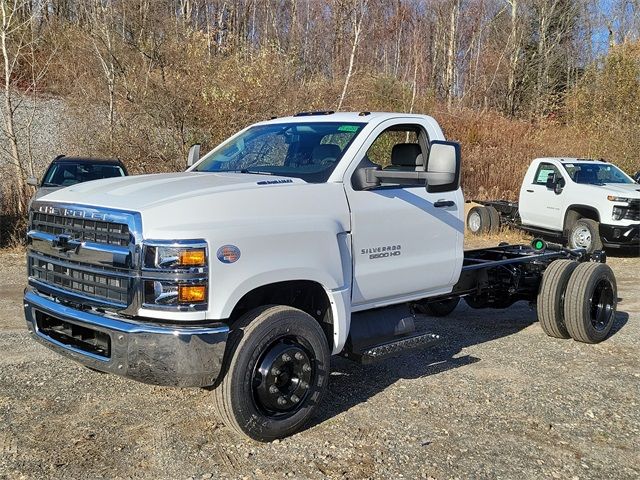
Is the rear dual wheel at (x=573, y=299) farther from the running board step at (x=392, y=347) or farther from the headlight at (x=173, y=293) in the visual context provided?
the headlight at (x=173, y=293)

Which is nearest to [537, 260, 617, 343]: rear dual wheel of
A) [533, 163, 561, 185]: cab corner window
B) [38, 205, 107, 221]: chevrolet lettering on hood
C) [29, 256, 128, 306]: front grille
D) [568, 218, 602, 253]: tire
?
[29, 256, 128, 306]: front grille

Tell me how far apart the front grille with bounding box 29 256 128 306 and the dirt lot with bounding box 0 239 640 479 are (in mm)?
973

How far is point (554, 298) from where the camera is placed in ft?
22.4

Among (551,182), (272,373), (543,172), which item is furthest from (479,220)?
(272,373)

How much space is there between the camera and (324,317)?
4.57 metres

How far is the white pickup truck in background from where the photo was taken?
12.8m

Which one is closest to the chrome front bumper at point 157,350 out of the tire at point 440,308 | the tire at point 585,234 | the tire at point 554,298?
the tire at point 554,298

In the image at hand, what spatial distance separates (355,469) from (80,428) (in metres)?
1.86

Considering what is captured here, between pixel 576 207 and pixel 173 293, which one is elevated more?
pixel 173 293

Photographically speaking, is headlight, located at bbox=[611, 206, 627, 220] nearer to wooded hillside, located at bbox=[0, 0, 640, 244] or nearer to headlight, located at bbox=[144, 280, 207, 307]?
wooded hillside, located at bbox=[0, 0, 640, 244]

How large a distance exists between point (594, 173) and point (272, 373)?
11861mm

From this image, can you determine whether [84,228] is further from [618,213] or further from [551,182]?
[551,182]

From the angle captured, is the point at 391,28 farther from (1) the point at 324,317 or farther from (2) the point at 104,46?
(1) the point at 324,317

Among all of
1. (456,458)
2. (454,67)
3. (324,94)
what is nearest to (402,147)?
(456,458)
